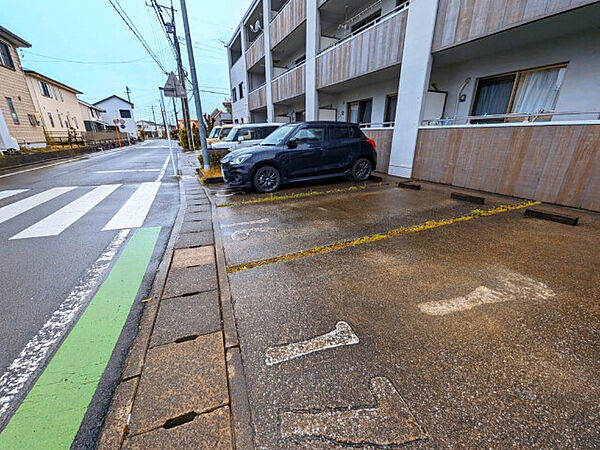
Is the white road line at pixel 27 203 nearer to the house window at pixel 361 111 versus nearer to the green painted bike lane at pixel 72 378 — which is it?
the green painted bike lane at pixel 72 378

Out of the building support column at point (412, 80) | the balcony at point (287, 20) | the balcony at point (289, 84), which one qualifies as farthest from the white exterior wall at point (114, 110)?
the building support column at point (412, 80)

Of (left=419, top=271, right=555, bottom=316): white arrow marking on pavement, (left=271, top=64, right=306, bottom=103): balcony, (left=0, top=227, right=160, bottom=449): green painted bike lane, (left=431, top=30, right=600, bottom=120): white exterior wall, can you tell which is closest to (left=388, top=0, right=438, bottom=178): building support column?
(left=431, top=30, right=600, bottom=120): white exterior wall

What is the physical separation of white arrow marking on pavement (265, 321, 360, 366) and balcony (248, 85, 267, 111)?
695 inches

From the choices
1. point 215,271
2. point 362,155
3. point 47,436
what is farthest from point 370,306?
point 362,155

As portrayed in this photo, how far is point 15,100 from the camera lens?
55.1 feet

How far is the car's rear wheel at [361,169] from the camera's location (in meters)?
7.01

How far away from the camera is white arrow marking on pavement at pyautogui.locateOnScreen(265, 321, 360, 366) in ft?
5.41

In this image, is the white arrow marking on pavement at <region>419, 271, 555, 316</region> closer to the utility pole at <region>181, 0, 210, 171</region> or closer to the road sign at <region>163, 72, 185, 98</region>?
the utility pole at <region>181, 0, 210, 171</region>

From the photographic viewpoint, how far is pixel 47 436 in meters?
1.24

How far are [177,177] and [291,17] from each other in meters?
9.21

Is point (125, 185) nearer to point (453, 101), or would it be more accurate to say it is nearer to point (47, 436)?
point (47, 436)

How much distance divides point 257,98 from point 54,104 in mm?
22787

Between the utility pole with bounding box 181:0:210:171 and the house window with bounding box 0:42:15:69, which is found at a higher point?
the house window with bounding box 0:42:15:69

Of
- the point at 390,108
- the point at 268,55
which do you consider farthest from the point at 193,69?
the point at 268,55
